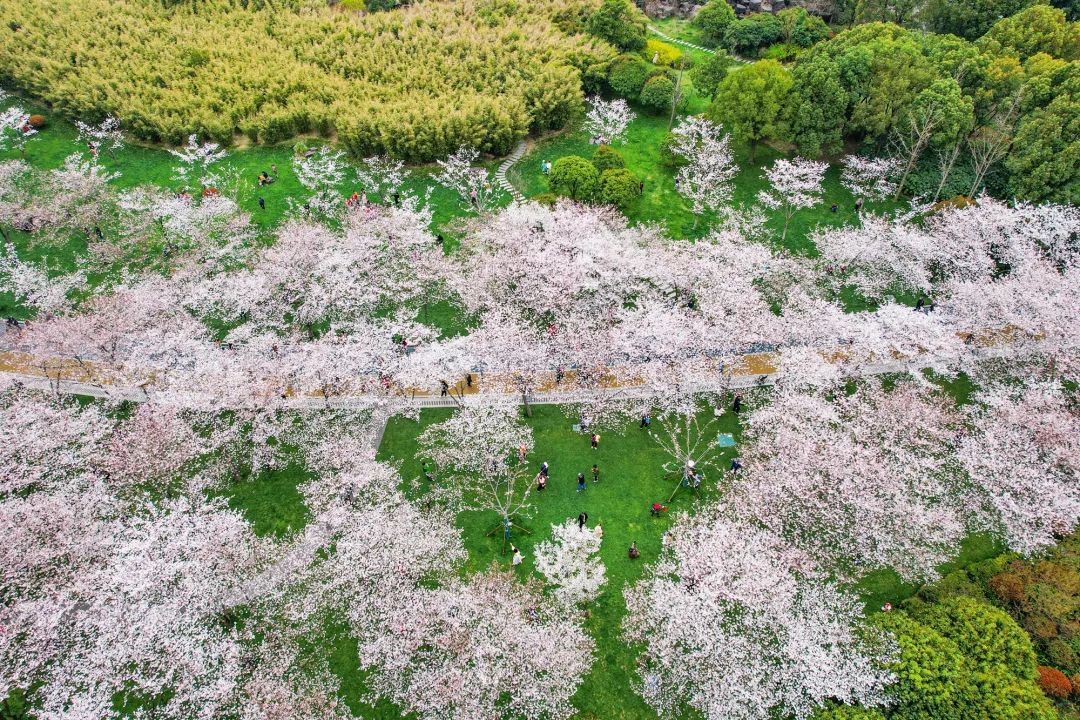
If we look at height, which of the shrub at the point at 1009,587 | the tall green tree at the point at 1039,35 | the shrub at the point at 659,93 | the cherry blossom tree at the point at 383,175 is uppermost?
the tall green tree at the point at 1039,35

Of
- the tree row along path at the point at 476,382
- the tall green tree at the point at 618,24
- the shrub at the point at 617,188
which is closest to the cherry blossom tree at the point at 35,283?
the tree row along path at the point at 476,382

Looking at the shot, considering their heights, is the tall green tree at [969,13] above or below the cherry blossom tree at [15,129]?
above

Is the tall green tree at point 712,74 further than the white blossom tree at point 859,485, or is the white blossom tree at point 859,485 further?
the tall green tree at point 712,74

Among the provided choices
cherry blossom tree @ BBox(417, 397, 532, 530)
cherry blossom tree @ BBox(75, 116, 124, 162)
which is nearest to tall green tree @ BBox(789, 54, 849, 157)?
cherry blossom tree @ BBox(417, 397, 532, 530)

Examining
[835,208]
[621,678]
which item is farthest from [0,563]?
[835,208]

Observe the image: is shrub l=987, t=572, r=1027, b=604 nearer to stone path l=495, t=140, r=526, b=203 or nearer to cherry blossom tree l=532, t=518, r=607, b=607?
cherry blossom tree l=532, t=518, r=607, b=607

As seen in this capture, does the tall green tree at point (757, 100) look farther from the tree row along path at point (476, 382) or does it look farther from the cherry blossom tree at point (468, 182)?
the tree row along path at point (476, 382)
